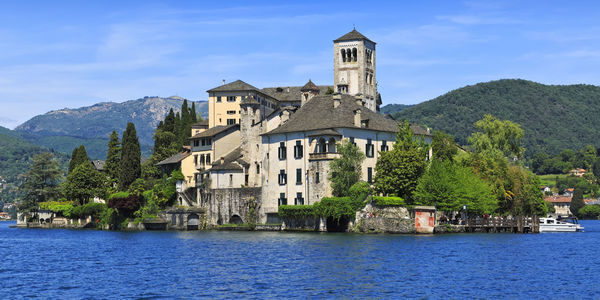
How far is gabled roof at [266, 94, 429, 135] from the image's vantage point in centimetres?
9131

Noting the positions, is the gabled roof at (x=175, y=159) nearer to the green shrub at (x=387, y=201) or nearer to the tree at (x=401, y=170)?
the tree at (x=401, y=170)

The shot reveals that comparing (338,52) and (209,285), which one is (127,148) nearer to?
(338,52)

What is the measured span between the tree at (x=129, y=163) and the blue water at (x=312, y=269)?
132 feet

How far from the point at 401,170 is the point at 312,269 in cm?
3905

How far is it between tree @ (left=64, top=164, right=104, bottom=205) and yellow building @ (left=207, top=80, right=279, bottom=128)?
22.2 meters

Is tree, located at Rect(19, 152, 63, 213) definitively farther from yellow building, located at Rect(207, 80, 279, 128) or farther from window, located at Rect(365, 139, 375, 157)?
window, located at Rect(365, 139, 375, 157)

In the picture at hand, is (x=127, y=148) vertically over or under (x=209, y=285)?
over

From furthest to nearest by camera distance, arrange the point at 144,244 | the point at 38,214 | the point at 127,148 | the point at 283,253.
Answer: the point at 38,214, the point at 127,148, the point at 144,244, the point at 283,253

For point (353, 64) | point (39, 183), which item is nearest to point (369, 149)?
point (353, 64)

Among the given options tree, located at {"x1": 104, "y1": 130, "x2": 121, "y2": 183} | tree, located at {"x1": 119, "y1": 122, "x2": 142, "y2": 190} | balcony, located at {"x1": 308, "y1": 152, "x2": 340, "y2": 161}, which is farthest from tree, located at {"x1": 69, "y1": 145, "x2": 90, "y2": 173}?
balcony, located at {"x1": 308, "y1": 152, "x2": 340, "y2": 161}

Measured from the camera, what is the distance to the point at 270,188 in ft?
315

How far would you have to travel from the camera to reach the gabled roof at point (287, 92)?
5236 inches

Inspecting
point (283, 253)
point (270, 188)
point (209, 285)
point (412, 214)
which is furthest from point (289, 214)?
point (209, 285)

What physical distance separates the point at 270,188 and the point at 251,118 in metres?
13.2
